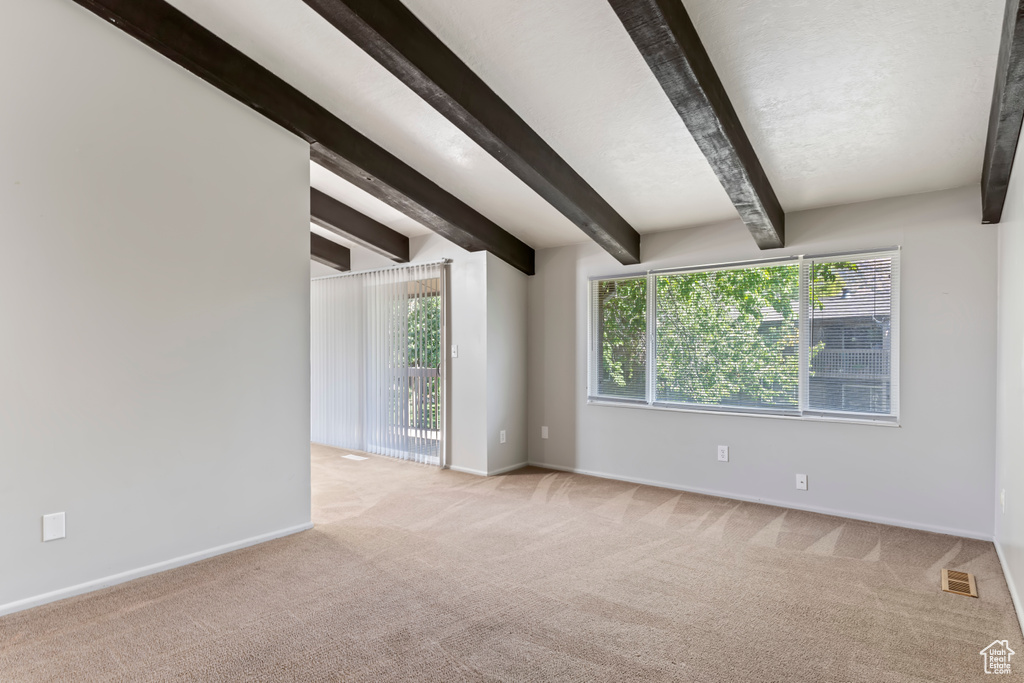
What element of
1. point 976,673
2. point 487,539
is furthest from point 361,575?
point 976,673

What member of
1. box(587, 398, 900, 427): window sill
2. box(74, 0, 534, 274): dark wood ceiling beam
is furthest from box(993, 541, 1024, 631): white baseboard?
box(74, 0, 534, 274): dark wood ceiling beam

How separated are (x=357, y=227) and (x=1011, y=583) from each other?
5.14 metres

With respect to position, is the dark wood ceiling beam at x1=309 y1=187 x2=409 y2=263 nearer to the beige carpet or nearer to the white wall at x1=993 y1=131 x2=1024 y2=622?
the beige carpet

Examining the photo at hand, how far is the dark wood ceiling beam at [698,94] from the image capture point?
212 centimetres

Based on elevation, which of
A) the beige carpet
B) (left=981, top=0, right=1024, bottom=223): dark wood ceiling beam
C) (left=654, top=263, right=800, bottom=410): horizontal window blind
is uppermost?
(left=981, top=0, right=1024, bottom=223): dark wood ceiling beam

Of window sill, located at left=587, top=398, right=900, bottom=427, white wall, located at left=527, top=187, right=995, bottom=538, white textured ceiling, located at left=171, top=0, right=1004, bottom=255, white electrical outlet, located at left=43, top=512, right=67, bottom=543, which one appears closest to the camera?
white textured ceiling, located at left=171, top=0, right=1004, bottom=255

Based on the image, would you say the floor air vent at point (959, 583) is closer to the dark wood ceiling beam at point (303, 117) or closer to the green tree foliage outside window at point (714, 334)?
the green tree foliage outside window at point (714, 334)

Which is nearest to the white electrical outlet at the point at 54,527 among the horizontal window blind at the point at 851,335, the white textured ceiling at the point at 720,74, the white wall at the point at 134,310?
the white wall at the point at 134,310

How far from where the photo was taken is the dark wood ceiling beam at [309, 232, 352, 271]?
6.08m

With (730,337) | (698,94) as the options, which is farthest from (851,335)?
(698,94)

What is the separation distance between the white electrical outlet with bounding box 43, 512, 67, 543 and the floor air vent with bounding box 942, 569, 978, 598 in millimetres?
4266

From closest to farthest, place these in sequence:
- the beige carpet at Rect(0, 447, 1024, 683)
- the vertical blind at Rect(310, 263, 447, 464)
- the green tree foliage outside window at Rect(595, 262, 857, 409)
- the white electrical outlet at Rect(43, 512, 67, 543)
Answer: the beige carpet at Rect(0, 447, 1024, 683) < the white electrical outlet at Rect(43, 512, 67, 543) < the green tree foliage outside window at Rect(595, 262, 857, 409) < the vertical blind at Rect(310, 263, 447, 464)

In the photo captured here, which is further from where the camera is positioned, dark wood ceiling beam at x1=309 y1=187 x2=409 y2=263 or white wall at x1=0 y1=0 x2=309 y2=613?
dark wood ceiling beam at x1=309 y1=187 x2=409 y2=263

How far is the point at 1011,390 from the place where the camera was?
266 cm
